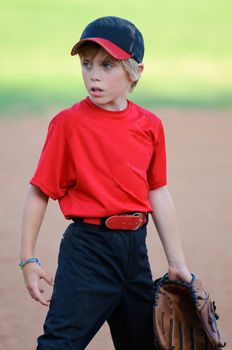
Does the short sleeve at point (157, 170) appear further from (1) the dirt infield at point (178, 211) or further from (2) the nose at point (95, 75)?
(1) the dirt infield at point (178, 211)

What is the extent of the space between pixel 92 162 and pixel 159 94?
10464mm

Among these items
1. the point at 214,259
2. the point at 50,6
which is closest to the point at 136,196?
the point at 214,259

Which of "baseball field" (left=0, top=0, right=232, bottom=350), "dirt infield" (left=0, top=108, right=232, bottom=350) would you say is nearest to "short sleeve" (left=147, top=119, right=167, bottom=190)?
"dirt infield" (left=0, top=108, right=232, bottom=350)

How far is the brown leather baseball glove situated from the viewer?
301cm

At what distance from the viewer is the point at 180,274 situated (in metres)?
3.12

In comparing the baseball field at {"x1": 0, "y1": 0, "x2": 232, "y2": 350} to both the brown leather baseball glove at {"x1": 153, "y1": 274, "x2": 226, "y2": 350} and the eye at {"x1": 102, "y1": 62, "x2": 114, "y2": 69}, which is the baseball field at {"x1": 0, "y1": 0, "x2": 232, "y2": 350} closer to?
the brown leather baseball glove at {"x1": 153, "y1": 274, "x2": 226, "y2": 350}

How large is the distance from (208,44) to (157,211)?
39.2ft

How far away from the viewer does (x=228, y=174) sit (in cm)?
958

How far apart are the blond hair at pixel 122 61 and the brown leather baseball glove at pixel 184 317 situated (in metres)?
0.74

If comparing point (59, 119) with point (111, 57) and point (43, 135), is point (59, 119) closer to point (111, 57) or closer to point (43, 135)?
point (111, 57)

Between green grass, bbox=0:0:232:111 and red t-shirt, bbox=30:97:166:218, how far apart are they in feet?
34.1

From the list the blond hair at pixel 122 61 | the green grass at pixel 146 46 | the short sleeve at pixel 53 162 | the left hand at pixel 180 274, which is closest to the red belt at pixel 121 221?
the short sleeve at pixel 53 162

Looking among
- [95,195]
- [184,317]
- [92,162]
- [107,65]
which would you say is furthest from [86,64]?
[184,317]

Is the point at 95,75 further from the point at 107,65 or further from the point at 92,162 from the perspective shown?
the point at 92,162
